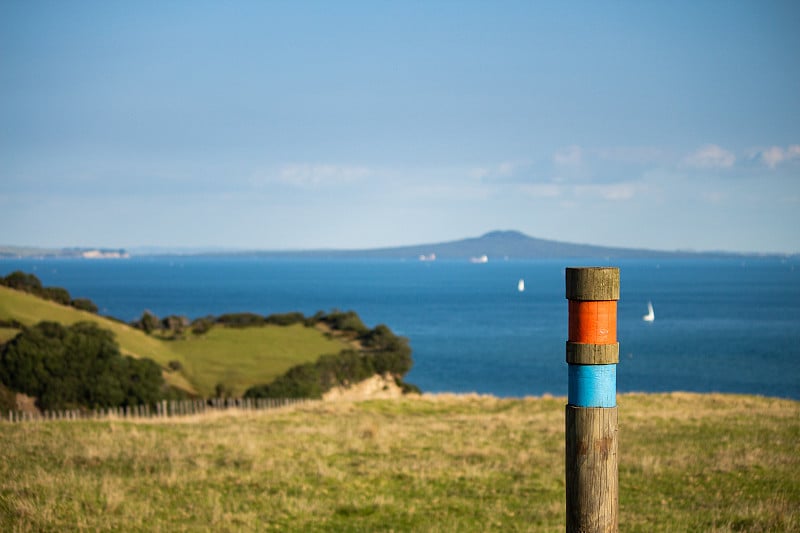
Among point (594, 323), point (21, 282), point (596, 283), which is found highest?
point (596, 283)

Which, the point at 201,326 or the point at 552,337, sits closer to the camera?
the point at 201,326

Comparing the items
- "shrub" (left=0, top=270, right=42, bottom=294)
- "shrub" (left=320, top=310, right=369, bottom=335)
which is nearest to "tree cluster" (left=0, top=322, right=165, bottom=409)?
"shrub" (left=0, top=270, right=42, bottom=294)

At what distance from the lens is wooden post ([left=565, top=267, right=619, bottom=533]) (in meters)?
3.54

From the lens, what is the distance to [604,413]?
359 cm

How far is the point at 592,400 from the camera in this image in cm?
361

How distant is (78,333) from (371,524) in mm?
37561

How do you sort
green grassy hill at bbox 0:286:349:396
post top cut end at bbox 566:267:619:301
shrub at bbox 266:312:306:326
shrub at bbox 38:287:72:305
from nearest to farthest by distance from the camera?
1. post top cut end at bbox 566:267:619:301
2. green grassy hill at bbox 0:286:349:396
3. shrub at bbox 38:287:72:305
4. shrub at bbox 266:312:306:326

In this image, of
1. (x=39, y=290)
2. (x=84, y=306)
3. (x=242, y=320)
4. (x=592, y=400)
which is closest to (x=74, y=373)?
(x=84, y=306)

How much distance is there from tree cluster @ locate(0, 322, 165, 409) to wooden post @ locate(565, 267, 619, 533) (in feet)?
124

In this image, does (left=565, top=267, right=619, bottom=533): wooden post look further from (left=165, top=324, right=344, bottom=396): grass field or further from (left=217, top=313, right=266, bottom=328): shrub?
(left=217, top=313, right=266, bottom=328): shrub

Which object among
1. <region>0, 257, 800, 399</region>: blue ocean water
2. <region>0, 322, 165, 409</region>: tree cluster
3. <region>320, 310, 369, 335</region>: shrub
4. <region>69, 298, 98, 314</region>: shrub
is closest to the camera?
<region>0, 322, 165, 409</region>: tree cluster

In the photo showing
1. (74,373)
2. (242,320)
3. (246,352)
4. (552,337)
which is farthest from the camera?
(552,337)

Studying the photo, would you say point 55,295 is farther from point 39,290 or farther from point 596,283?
point 596,283

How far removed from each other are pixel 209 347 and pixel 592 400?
201 ft
